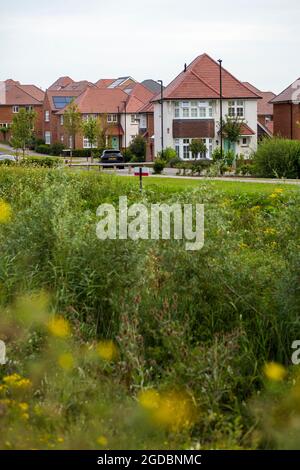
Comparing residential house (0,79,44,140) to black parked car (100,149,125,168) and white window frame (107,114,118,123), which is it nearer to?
white window frame (107,114,118,123)

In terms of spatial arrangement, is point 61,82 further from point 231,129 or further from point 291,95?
point 291,95

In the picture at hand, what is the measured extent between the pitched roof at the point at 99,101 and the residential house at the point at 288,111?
23.7 metres

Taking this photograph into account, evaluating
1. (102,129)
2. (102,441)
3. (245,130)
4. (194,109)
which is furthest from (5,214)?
(102,129)

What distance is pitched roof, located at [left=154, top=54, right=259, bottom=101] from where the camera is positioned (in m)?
62.1

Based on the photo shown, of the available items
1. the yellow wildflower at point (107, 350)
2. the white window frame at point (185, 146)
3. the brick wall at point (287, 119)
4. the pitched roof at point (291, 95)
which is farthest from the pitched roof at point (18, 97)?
the yellow wildflower at point (107, 350)

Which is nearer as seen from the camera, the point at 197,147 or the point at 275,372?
the point at 275,372

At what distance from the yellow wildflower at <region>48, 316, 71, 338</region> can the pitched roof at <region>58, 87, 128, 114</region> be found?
7184cm

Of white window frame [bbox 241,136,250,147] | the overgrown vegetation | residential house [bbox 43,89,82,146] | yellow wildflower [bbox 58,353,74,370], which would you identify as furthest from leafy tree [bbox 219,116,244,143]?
yellow wildflower [bbox 58,353,74,370]

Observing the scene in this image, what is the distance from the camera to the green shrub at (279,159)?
1357 inches

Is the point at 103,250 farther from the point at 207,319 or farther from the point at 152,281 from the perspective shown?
the point at 207,319

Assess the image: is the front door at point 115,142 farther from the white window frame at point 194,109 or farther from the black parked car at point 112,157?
the black parked car at point 112,157

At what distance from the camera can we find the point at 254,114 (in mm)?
64375

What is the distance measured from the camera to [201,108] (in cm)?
6259

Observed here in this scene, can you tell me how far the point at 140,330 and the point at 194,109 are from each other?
183 feet
